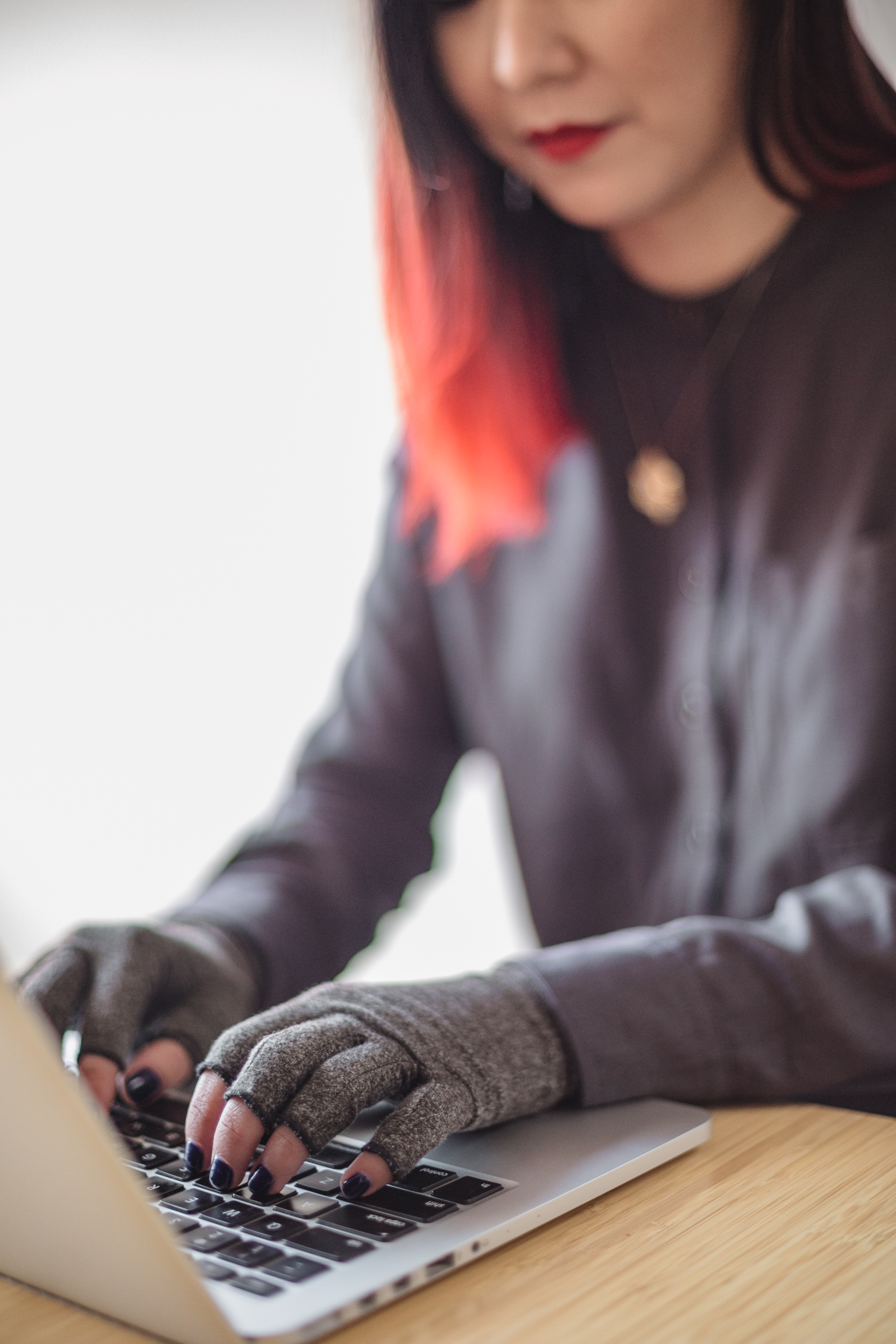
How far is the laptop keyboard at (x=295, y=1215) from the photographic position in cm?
40

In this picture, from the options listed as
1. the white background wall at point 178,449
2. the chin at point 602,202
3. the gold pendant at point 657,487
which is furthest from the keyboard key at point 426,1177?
the white background wall at point 178,449

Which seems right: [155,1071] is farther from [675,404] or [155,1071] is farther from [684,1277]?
[675,404]

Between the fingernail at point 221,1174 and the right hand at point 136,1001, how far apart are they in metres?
0.13

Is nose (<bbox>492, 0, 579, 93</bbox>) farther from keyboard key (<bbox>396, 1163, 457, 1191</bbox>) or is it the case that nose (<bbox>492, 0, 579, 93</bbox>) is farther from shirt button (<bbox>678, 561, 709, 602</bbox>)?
keyboard key (<bbox>396, 1163, 457, 1191</bbox>)

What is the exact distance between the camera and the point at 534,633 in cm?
108

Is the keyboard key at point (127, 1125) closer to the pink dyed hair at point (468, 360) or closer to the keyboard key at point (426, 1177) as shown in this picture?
the keyboard key at point (426, 1177)

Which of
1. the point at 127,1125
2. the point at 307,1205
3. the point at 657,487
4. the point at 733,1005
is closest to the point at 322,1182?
the point at 307,1205

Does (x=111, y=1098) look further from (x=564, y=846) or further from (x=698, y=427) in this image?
(x=698, y=427)

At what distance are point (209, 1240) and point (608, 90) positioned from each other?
2.74 ft

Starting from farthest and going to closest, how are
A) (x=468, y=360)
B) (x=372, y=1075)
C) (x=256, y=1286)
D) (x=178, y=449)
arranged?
(x=178, y=449), (x=468, y=360), (x=372, y=1075), (x=256, y=1286)

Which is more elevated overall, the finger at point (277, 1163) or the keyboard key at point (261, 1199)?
the finger at point (277, 1163)

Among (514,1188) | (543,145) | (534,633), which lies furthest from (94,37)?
(514,1188)

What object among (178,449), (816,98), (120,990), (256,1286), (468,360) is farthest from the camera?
(178,449)

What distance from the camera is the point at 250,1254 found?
1.34ft
